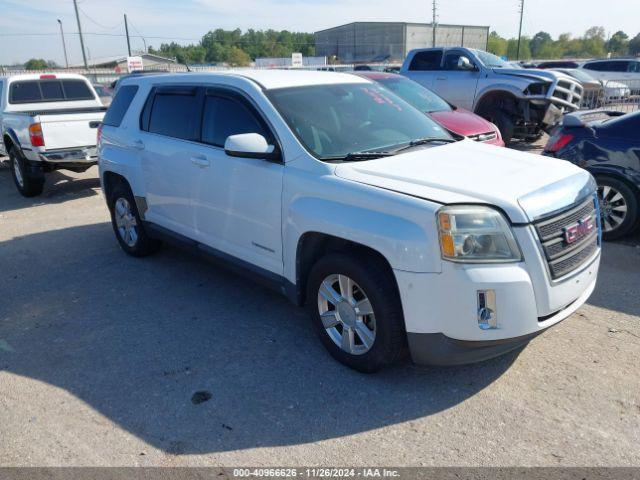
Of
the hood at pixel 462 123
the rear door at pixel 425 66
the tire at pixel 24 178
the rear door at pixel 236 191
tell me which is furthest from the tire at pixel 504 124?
the tire at pixel 24 178

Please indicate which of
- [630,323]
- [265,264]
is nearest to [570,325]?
[630,323]

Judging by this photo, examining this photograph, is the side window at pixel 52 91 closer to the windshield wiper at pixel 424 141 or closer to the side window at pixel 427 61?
the side window at pixel 427 61

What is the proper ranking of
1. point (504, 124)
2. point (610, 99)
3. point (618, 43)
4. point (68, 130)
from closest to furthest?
point (68, 130) → point (504, 124) → point (610, 99) → point (618, 43)

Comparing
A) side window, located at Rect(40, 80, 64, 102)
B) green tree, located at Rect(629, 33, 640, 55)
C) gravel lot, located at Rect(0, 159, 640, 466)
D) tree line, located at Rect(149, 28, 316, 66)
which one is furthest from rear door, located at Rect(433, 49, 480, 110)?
green tree, located at Rect(629, 33, 640, 55)

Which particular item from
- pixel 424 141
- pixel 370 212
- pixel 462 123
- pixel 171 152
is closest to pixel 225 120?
pixel 171 152

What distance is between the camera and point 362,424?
3.15 m

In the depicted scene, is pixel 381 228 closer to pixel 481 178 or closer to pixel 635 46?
pixel 481 178

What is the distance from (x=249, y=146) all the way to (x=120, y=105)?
2920 millimetres

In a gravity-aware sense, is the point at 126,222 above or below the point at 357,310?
below

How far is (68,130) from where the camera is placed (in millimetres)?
8773

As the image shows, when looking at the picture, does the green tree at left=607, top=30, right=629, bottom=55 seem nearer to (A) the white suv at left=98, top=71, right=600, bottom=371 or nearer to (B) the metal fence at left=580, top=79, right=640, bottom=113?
(B) the metal fence at left=580, top=79, right=640, bottom=113

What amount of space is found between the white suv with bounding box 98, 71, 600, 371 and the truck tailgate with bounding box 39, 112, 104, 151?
4.20m

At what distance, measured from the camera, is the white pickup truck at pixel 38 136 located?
8609 mm

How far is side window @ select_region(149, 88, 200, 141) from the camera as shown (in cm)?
476
